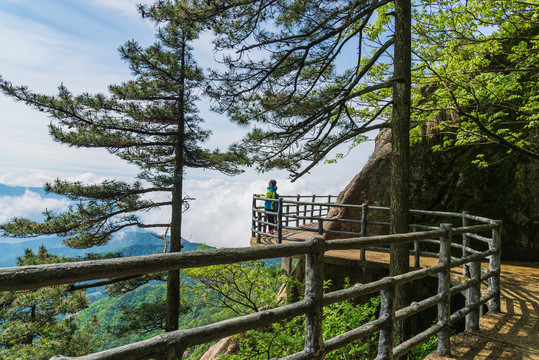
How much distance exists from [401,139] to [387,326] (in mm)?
3957

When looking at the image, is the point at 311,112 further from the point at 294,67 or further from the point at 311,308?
the point at 311,308

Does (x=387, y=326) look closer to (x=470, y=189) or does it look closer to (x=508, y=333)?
(x=508, y=333)

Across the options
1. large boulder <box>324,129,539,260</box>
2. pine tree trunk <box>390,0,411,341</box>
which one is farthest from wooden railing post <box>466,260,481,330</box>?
large boulder <box>324,129,539,260</box>

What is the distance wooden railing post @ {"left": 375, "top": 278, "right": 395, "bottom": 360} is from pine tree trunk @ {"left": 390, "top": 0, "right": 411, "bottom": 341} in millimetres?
3369

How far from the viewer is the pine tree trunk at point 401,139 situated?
581 cm

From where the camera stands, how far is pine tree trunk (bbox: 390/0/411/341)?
19.1ft

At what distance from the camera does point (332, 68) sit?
7.02 m

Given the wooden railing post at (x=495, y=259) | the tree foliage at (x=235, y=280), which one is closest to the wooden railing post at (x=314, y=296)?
the wooden railing post at (x=495, y=259)

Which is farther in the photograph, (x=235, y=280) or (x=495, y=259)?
(x=235, y=280)

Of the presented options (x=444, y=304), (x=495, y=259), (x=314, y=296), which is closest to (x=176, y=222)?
(x=495, y=259)

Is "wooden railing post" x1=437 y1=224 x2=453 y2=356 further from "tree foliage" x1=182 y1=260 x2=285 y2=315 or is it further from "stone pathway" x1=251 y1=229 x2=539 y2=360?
"tree foliage" x1=182 y1=260 x2=285 y2=315

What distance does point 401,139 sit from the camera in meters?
5.80

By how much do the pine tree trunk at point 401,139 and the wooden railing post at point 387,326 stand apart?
337cm

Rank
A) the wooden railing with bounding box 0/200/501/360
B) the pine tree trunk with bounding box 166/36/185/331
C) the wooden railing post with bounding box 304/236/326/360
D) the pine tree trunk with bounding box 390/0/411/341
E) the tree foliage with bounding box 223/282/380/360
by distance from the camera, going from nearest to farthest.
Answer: the wooden railing with bounding box 0/200/501/360
the wooden railing post with bounding box 304/236/326/360
the tree foliage with bounding box 223/282/380/360
the pine tree trunk with bounding box 390/0/411/341
the pine tree trunk with bounding box 166/36/185/331
